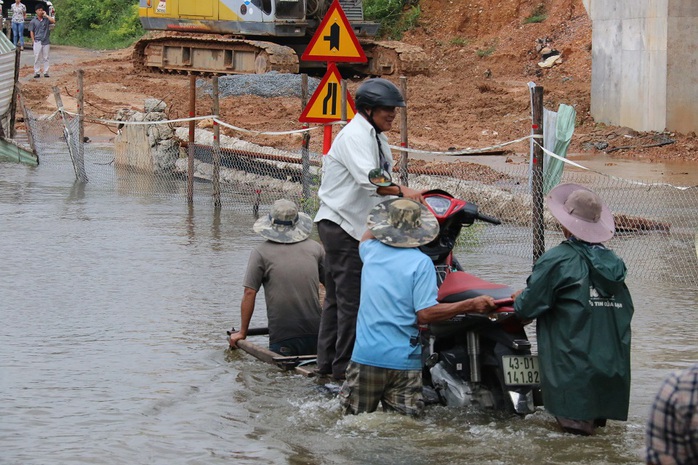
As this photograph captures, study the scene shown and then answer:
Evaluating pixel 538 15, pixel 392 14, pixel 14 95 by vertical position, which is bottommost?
pixel 14 95

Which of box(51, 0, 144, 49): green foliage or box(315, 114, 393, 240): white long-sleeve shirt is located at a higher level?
box(51, 0, 144, 49): green foliage

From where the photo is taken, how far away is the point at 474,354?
19.4 feet

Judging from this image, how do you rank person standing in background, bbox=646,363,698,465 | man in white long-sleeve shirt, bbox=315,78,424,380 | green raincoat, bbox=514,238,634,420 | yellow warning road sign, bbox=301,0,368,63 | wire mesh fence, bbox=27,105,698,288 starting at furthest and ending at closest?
1. wire mesh fence, bbox=27,105,698,288
2. yellow warning road sign, bbox=301,0,368,63
3. man in white long-sleeve shirt, bbox=315,78,424,380
4. green raincoat, bbox=514,238,634,420
5. person standing in background, bbox=646,363,698,465

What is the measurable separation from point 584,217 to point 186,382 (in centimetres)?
262

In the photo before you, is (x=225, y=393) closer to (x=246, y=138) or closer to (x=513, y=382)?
(x=513, y=382)

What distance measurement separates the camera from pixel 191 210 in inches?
571

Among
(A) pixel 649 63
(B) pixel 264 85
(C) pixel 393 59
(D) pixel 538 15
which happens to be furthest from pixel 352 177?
(D) pixel 538 15

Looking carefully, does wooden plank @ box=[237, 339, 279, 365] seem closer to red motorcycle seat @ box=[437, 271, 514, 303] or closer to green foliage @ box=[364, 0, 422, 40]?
red motorcycle seat @ box=[437, 271, 514, 303]

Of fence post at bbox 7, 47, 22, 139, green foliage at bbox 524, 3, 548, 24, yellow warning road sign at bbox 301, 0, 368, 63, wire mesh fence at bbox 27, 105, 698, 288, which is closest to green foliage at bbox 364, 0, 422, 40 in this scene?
green foliage at bbox 524, 3, 548, 24

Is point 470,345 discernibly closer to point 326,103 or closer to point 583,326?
point 583,326

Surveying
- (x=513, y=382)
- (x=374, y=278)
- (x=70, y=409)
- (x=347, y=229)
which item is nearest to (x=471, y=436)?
(x=513, y=382)

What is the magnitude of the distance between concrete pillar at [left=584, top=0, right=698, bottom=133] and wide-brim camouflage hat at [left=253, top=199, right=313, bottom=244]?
14.7m

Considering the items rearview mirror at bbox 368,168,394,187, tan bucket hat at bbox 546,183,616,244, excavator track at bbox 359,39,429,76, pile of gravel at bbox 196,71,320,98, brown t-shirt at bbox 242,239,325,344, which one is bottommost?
brown t-shirt at bbox 242,239,325,344

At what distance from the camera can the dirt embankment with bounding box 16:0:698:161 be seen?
21281mm
